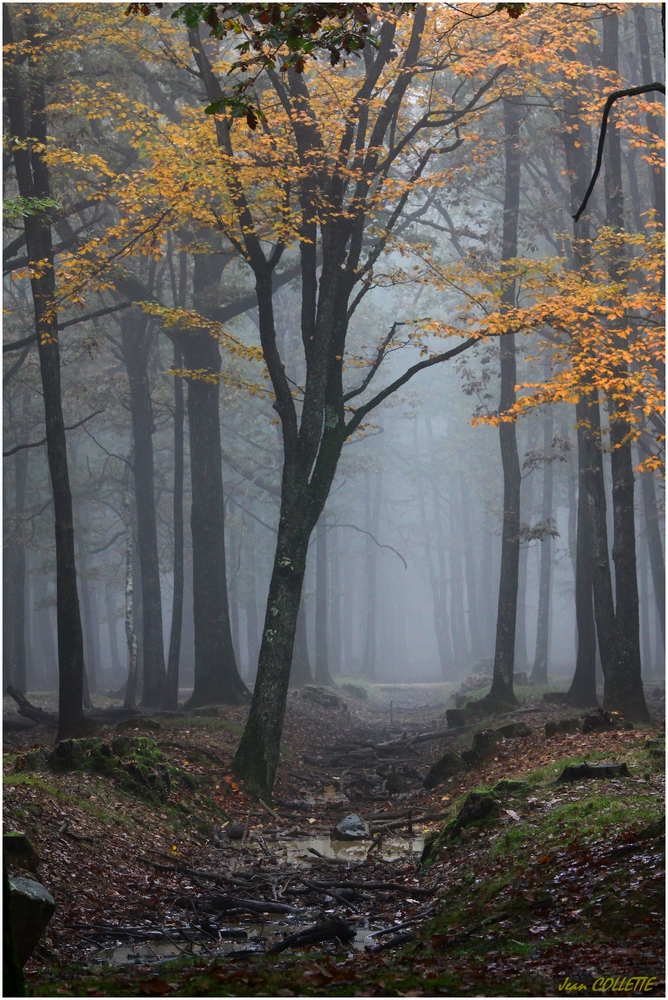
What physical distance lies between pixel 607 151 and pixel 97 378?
58.6 feet

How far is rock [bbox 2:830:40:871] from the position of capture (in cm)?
755

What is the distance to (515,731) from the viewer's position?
14336mm

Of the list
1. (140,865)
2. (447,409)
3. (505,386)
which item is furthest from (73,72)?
(447,409)

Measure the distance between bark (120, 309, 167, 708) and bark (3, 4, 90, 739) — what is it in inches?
322

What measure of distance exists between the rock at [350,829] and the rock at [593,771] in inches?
117

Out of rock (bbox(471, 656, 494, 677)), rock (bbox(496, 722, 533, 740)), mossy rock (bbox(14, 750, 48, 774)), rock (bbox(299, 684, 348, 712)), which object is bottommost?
rock (bbox(471, 656, 494, 677))

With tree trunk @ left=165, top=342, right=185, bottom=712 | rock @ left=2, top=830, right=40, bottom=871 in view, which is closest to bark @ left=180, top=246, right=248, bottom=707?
tree trunk @ left=165, top=342, right=185, bottom=712

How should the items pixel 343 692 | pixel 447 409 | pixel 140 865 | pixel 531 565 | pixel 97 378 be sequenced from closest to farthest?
pixel 140 865 → pixel 97 378 → pixel 343 692 → pixel 447 409 → pixel 531 565

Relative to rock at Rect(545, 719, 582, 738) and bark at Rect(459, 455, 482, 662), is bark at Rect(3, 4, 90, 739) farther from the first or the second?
bark at Rect(459, 455, 482, 662)

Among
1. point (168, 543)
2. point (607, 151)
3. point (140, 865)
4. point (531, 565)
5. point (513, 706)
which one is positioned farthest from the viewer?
point (531, 565)

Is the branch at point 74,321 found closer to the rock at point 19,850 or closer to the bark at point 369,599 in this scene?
the rock at point 19,850

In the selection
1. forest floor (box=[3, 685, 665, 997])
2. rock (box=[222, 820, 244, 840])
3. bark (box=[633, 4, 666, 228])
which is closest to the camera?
forest floor (box=[3, 685, 665, 997])

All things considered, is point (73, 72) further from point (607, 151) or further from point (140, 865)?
point (140, 865)

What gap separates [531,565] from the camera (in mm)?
73500
